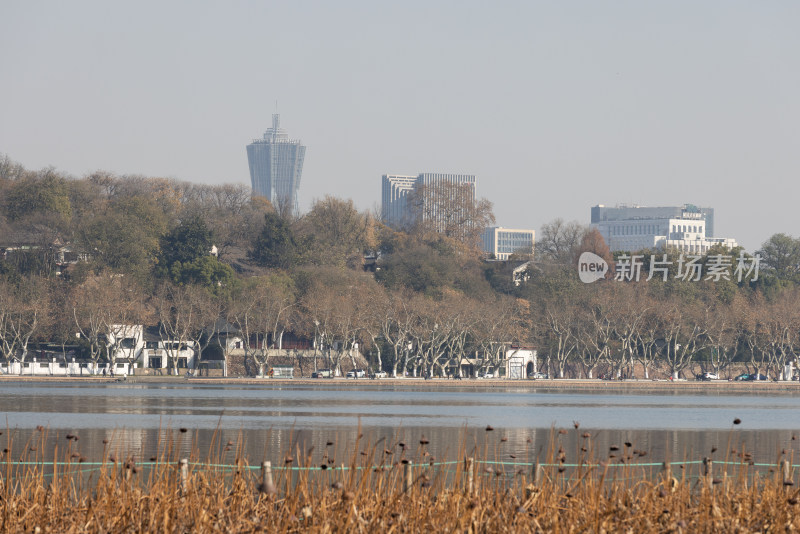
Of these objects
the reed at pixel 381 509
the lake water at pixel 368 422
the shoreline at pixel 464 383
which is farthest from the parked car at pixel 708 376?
the reed at pixel 381 509

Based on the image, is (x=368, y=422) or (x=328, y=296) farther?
(x=328, y=296)

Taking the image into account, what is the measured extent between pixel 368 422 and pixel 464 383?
49.7 meters

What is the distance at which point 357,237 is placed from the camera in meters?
121

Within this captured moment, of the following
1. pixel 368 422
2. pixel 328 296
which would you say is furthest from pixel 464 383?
pixel 368 422

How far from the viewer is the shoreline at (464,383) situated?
86938 mm

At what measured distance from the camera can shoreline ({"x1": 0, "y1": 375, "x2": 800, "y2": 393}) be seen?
86.9 m

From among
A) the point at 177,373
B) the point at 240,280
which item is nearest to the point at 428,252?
the point at 240,280

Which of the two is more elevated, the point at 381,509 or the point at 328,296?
the point at 328,296

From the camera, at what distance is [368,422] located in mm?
42969

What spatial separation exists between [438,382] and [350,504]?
82064 mm

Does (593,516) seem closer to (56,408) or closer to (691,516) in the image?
(691,516)

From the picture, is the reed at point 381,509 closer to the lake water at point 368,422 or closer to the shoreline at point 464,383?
the lake water at point 368,422

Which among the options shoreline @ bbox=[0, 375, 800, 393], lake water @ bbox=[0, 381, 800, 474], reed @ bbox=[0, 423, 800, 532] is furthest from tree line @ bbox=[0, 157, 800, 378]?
reed @ bbox=[0, 423, 800, 532]

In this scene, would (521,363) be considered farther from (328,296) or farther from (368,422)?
(368,422)
